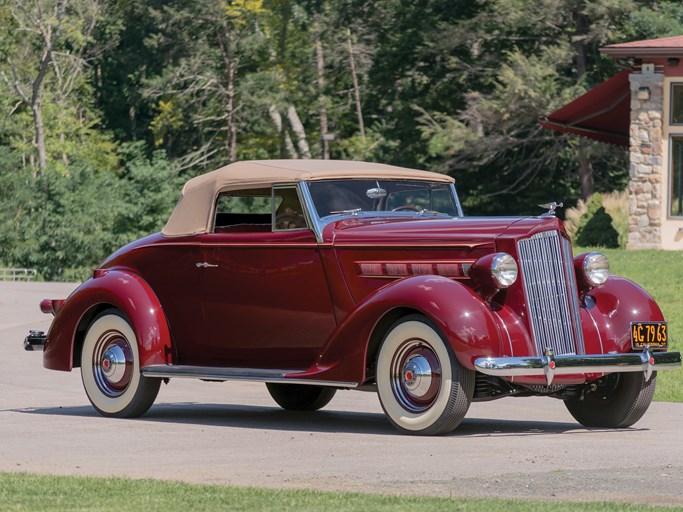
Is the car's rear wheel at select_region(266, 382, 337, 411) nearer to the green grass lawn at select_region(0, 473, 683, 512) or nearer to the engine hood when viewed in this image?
the engine hood

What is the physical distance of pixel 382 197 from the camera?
10.8 metres

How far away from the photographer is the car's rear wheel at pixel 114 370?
10922mm

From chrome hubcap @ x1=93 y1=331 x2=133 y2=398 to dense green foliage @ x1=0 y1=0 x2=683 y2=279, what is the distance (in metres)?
32.5

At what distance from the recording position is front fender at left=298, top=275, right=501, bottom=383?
906 centimetres

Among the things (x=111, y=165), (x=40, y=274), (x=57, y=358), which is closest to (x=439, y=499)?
(x=57, y=358)

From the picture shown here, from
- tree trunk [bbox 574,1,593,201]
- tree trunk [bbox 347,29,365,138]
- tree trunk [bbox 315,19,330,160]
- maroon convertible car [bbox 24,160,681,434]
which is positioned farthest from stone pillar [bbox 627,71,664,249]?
tree trunk [bbox 315,19,330,160]

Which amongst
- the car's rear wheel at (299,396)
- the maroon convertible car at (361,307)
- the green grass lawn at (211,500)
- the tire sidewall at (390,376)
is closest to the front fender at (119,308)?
the maroon convertible car at (361,307)

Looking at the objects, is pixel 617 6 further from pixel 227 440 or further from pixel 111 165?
pixel 227 440

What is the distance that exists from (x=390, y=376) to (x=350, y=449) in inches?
32.1

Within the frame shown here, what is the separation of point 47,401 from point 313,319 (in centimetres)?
345

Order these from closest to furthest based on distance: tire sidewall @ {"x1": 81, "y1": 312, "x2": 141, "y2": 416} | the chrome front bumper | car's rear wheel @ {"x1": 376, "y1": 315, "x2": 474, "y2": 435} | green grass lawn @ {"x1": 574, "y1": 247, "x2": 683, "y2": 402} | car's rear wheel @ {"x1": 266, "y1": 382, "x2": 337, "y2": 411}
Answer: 1. the chrome front bumper
2. car's rear wheel @ {"x1": 376, "y1": 315, "x2": 474, "y2": 435}
3. tire sidewall @ {"x1": 81, "y1": 312, "x2": 141, "y2": 416}
4. car's rear wheel @ {"x1": 266, "y1": 382, "x2": 337, "y2": 411}
5. green grass lawn @ {"x1": 574, "y1": 247, "x2": 683, "y2": 402}

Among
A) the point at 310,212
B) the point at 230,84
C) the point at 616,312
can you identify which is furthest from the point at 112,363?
the point at 230,84

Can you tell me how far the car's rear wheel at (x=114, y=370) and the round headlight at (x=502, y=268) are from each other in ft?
10.3

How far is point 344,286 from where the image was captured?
9.98 meters
